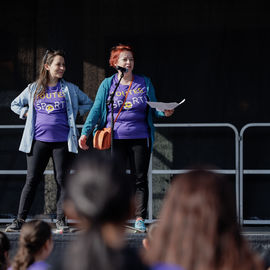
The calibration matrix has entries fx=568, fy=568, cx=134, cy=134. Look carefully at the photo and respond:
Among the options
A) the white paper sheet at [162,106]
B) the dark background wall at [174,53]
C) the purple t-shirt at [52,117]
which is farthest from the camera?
the dark background wall at [174,53]

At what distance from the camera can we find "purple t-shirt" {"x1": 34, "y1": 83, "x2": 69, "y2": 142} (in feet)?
15.3

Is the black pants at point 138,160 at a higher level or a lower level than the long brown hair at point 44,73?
lower

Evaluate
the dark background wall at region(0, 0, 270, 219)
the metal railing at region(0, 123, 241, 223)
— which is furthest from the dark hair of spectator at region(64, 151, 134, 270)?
the dark background wall at region(0, 0, 270, 219)

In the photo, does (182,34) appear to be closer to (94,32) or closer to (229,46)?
(229,46)

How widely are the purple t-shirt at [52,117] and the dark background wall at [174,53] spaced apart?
123cm

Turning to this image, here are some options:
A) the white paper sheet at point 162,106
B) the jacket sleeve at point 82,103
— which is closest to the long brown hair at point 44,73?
the jacket sleeve at point 82,103

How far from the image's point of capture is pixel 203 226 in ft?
5.09

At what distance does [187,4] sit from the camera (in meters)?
5.88

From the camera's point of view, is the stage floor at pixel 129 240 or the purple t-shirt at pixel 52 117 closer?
the stage floor at pixel 129 240

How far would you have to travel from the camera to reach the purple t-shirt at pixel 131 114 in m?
4.62

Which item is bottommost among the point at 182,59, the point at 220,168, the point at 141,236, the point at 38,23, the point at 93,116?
the point at 141,236

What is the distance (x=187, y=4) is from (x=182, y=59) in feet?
1.87

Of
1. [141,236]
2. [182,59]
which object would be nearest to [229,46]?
[182,59]

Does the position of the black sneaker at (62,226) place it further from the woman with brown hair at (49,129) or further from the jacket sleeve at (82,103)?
the jacket sleeve at (82,103)
